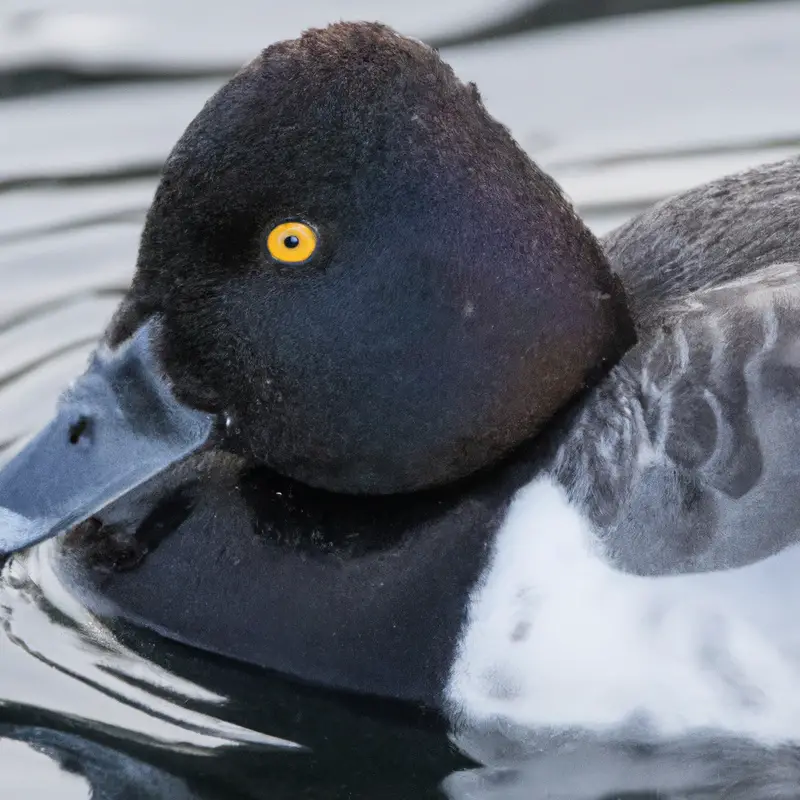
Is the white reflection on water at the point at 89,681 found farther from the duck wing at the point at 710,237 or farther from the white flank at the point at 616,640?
the duck wing at the point at 710,237

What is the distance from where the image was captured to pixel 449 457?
3.37 m

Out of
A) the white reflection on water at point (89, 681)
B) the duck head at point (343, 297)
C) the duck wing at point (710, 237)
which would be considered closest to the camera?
the duck head at point (343, 297)

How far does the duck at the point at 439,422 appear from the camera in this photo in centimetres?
321

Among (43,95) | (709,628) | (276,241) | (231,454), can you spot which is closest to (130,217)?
(43,95)

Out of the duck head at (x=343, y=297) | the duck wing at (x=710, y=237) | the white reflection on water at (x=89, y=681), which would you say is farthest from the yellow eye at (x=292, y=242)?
the white reflection on water at (x=89, y=681)

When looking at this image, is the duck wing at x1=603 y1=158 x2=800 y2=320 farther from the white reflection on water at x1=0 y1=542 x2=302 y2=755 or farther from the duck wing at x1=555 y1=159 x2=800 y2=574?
the white reflection on water at x1=0 y1=542 x2=302 y2=755

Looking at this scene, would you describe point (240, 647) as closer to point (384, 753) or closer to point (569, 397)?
point (384, 753)

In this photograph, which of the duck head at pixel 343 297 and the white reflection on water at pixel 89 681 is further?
the white reflection on water at pixel 89 681

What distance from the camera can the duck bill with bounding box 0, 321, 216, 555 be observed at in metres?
3.45

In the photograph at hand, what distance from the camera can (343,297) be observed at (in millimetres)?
3264

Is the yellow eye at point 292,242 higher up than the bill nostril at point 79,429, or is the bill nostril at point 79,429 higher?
the yellow eye at point 292,242

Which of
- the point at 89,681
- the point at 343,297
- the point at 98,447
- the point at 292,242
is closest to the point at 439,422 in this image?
the point at 343,297

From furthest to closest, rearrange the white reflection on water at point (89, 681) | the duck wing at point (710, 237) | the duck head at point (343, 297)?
1. the duck wing at point (710, 237)
2. the white reflection on water at point (89, 681)
3. the duck head at point (343, 297)

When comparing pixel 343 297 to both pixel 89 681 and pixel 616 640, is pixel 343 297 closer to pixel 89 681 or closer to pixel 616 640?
pixel 616 640
